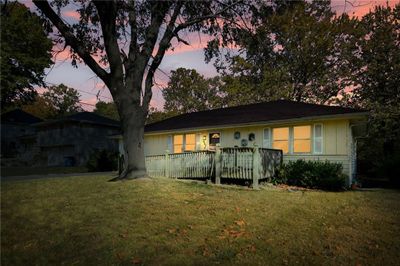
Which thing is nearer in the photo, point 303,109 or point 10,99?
point 303,109

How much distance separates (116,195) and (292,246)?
541 cm

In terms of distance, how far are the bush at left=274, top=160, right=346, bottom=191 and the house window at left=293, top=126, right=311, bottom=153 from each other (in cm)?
122

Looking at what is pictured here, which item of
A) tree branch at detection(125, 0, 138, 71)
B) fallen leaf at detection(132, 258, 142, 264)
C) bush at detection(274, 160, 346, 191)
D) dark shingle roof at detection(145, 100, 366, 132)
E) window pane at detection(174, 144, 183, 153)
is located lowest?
fallen leaf at detection(132, 258, 142, 264)

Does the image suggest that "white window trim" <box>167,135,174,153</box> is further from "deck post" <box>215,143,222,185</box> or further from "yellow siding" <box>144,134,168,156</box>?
"deck post" <box>215,143,222,185</box>

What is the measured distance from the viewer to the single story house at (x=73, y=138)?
3441 centimetres

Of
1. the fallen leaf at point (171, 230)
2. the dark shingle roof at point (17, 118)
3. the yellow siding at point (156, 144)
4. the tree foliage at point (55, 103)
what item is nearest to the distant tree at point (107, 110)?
the tree foliage at point (55, 103)

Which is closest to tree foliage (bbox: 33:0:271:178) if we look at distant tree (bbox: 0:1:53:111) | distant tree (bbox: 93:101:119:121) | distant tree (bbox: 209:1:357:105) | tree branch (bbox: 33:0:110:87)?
tree branch (bbox: 33:0:110:87)

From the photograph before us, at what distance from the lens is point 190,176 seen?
15.0 m

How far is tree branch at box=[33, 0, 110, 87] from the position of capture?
36.0ft

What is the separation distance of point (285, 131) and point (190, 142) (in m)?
6.98

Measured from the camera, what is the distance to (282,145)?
55.6 ft

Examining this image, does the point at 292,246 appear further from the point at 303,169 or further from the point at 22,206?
the point at 303,169

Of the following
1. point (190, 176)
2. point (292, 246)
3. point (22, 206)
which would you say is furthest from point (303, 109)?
point (22, 206)

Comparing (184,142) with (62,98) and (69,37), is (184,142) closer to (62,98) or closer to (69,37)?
(69,37)
